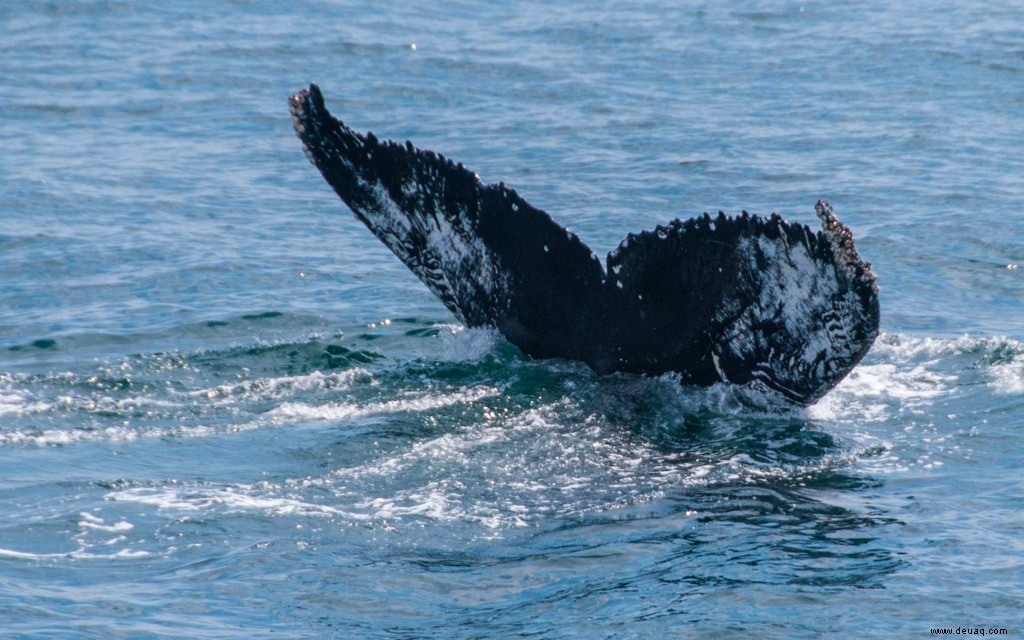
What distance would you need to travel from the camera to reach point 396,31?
81.4ft

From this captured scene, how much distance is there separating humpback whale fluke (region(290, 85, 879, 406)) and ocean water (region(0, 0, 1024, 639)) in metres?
0.34

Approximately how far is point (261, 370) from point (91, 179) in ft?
22.4

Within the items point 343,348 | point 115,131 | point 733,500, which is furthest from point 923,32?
point 733,500

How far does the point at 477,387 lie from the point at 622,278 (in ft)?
5.20

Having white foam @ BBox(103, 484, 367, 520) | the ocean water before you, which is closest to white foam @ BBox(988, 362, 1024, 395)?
the ocean water

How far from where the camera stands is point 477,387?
32.4 feet

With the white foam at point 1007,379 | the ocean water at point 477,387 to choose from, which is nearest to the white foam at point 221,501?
the ocean water at point 477,387

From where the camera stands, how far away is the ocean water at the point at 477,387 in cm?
671

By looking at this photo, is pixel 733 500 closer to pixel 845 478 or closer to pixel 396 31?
pixel 845 478

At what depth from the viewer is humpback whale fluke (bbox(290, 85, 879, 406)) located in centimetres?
796

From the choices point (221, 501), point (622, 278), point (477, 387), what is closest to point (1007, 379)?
point (622, 278)

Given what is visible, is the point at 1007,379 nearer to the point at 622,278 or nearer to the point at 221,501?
the point at 622,278

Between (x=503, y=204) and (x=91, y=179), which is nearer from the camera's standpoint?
(x=503, y=204)

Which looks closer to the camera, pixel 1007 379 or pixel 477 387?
pixel 477 387
